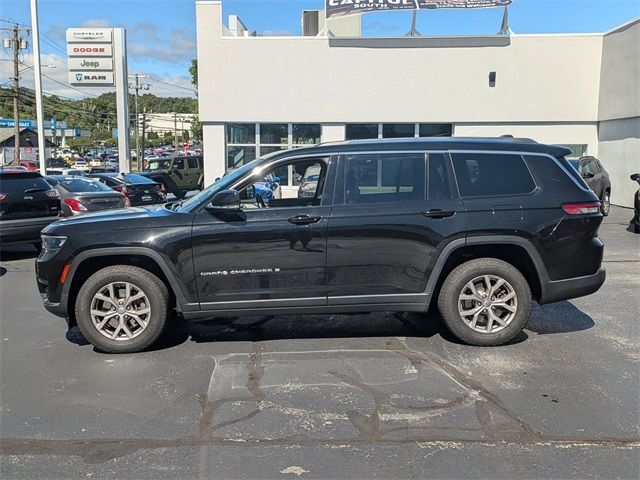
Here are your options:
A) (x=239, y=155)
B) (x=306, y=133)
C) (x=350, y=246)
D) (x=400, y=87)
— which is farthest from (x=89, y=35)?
(x=350, y=246)

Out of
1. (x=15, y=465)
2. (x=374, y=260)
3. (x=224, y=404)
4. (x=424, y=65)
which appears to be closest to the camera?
(x=15, y=465)

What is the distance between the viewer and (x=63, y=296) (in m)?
4.93

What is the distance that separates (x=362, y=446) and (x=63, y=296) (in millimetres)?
3102

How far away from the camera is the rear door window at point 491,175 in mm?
5047

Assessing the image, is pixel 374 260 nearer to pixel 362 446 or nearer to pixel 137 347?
pixel 362 446

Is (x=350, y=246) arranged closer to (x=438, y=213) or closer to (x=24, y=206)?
(x=438, y=213)

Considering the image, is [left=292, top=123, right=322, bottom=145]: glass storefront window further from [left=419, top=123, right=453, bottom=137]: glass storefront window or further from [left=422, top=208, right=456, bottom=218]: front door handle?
[left=422, top=208, right=456, bottom=218]: front door handle

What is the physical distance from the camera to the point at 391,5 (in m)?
19.1

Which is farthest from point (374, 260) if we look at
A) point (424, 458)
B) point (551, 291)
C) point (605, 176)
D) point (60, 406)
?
point (605, 176)

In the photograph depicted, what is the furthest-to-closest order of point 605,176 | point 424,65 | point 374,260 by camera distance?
point 424,65, point 605,176, point 374,260

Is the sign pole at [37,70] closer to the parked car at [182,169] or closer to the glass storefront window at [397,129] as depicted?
the parked car at [182,169]

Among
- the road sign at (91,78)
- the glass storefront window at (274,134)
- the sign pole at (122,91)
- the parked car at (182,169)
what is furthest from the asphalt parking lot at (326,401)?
the road sign at (91,78)

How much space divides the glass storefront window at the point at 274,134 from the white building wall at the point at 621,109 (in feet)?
36.5

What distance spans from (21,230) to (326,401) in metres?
7.84
